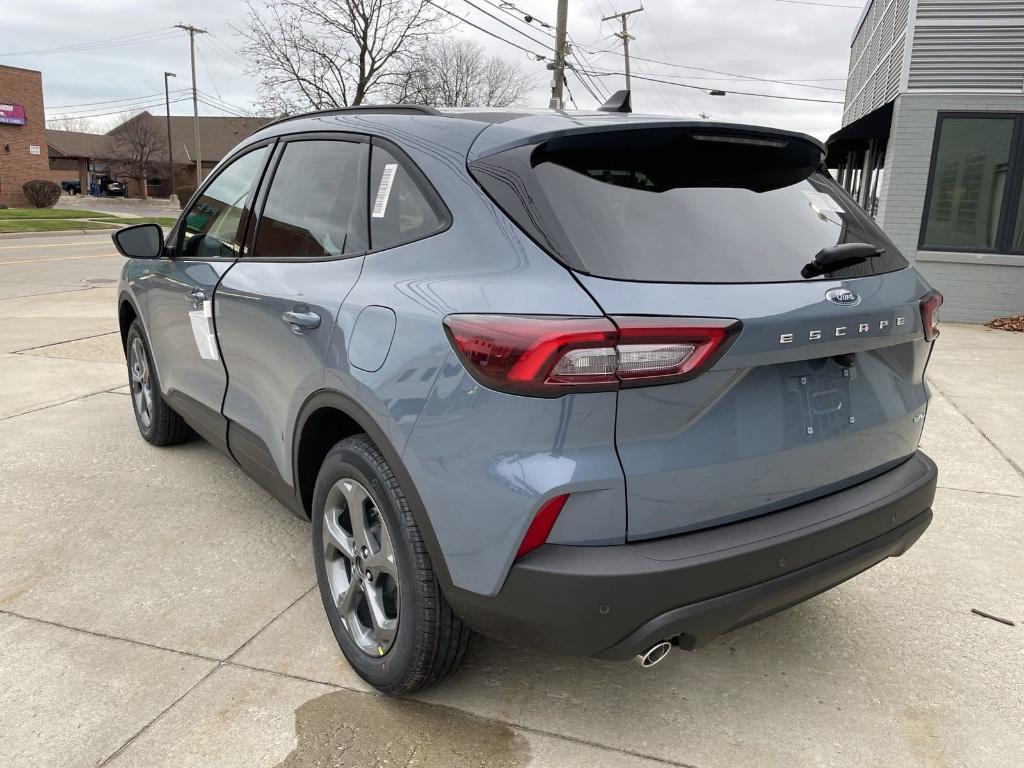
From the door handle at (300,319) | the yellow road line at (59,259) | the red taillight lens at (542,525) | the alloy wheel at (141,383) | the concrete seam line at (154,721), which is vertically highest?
the door handle at (300,319)

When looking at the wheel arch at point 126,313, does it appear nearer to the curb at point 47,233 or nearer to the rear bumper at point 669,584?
the rear bumper at point 669,584

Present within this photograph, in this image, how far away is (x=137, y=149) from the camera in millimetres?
68250

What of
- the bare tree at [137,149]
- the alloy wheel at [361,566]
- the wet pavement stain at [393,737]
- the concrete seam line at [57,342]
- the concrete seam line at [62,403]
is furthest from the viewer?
the bare tree at [137,149]

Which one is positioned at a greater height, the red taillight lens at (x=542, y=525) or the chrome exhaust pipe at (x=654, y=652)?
the red taillight lens at (x=542, y=525)

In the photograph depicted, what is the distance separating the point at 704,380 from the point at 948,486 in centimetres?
324

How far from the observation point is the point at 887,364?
238 cm

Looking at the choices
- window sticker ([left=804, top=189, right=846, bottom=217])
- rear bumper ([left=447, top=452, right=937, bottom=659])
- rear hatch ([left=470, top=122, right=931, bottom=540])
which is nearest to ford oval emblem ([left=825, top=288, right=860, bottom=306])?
rear hatch ([left=470, top=122, right=931, bottom=540])

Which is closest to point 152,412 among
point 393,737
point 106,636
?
point 106,636

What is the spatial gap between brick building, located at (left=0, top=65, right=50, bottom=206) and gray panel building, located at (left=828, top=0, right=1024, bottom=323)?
1671 inches

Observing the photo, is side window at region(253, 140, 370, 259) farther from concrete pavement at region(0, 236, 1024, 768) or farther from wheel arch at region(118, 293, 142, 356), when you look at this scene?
wheel arch at region(118, 293, 142, 356)

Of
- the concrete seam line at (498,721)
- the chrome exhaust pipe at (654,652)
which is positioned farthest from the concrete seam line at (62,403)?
the chrome exhaust pipe at (654,652)

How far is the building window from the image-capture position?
34.8 feet

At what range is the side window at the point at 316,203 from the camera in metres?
2.68

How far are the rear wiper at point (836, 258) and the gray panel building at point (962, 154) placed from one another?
9674 millimetres
